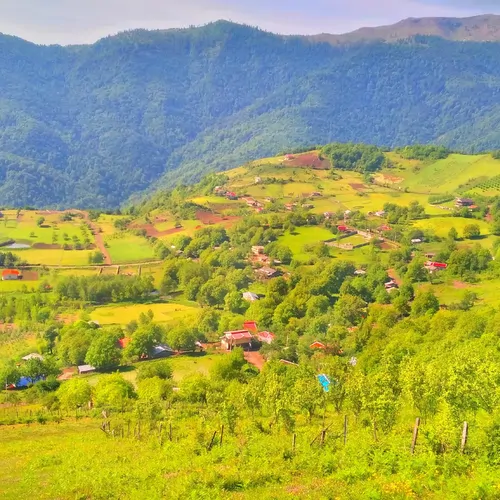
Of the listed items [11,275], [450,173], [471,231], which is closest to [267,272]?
[471,231]

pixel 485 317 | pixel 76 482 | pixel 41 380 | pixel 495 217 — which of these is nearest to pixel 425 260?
pixel 495 217

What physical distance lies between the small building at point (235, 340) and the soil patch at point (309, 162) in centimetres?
11694

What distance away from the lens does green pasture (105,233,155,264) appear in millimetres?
106812

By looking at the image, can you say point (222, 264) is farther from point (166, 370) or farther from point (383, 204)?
point (383, 204)

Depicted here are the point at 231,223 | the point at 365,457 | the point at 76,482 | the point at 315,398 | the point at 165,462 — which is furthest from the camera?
the point at 231,223

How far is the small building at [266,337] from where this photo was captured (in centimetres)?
6341

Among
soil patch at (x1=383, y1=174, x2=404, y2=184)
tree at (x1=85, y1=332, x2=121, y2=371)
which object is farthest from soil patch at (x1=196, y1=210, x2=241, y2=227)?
tree at (x1=85, y1=332, x2=121, y2=371)

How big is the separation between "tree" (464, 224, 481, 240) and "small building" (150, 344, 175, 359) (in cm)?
6173

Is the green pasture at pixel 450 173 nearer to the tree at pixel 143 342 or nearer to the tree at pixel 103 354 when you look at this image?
Result: the tree at pixel 143 342

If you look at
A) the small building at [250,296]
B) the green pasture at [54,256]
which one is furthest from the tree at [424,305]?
the green pasture at [54,256]

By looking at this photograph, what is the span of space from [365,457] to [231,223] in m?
99.8

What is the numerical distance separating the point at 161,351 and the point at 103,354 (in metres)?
7.20

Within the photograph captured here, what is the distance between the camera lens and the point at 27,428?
36.8m

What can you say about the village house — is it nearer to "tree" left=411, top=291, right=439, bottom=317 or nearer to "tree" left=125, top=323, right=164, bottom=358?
"tree" left=411, top=291, right=439, bottom=317
